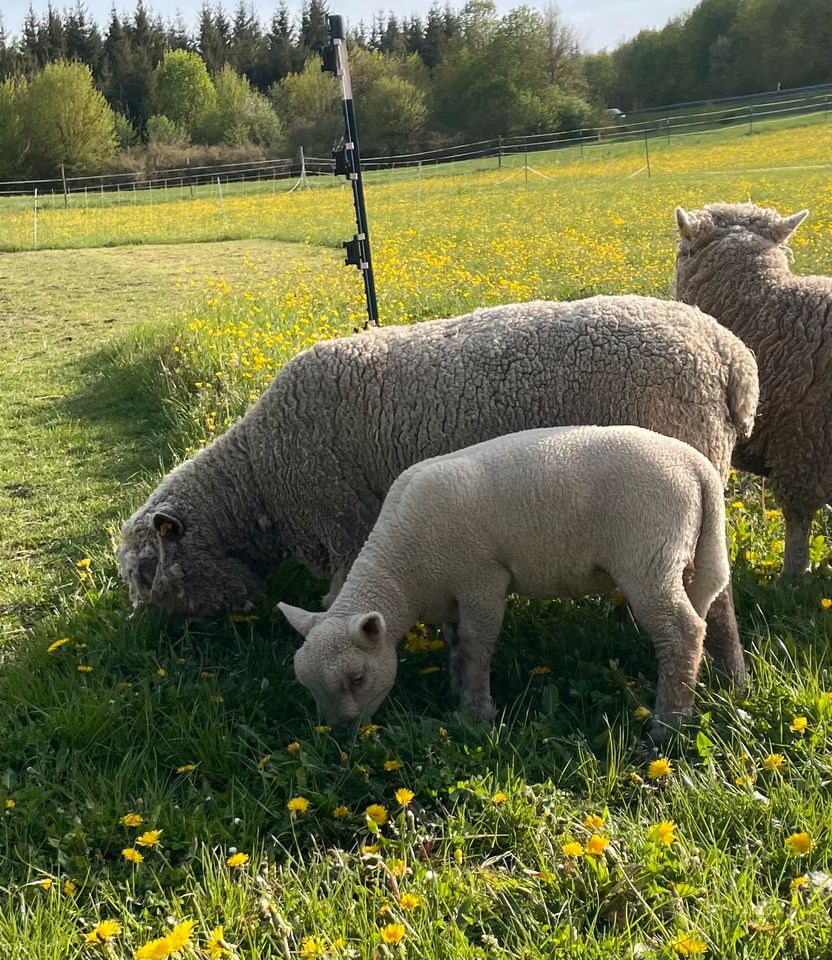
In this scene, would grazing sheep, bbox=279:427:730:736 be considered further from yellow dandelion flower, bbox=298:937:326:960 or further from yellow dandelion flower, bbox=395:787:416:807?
Result: yellow dandelion flower, bbox=298:937:326:960

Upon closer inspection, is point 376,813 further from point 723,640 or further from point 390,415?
point 390,415

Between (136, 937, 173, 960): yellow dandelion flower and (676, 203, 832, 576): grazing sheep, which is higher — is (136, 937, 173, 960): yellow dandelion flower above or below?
below

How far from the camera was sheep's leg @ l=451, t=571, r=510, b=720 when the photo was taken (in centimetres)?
351

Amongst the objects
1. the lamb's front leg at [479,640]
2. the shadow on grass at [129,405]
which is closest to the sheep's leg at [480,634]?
the lamb's front leg at [479,640]

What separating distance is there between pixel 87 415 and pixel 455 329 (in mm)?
5633

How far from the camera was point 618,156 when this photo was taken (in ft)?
121

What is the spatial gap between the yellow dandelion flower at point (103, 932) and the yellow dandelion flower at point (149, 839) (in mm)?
303

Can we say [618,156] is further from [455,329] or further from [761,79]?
[455,329]

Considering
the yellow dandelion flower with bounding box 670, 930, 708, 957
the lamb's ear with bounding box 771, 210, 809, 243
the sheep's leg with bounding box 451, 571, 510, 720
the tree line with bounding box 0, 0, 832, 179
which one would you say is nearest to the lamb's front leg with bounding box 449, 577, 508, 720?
the sheep's leg with bounding box 451, 571, 510, 720

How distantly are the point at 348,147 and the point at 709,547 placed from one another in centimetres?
477

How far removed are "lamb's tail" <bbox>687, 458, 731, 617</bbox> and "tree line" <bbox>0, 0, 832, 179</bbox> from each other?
1968 inches

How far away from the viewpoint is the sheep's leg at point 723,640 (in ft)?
11.6

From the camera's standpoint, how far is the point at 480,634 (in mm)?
3516

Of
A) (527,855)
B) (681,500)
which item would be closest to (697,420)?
(681,500)
